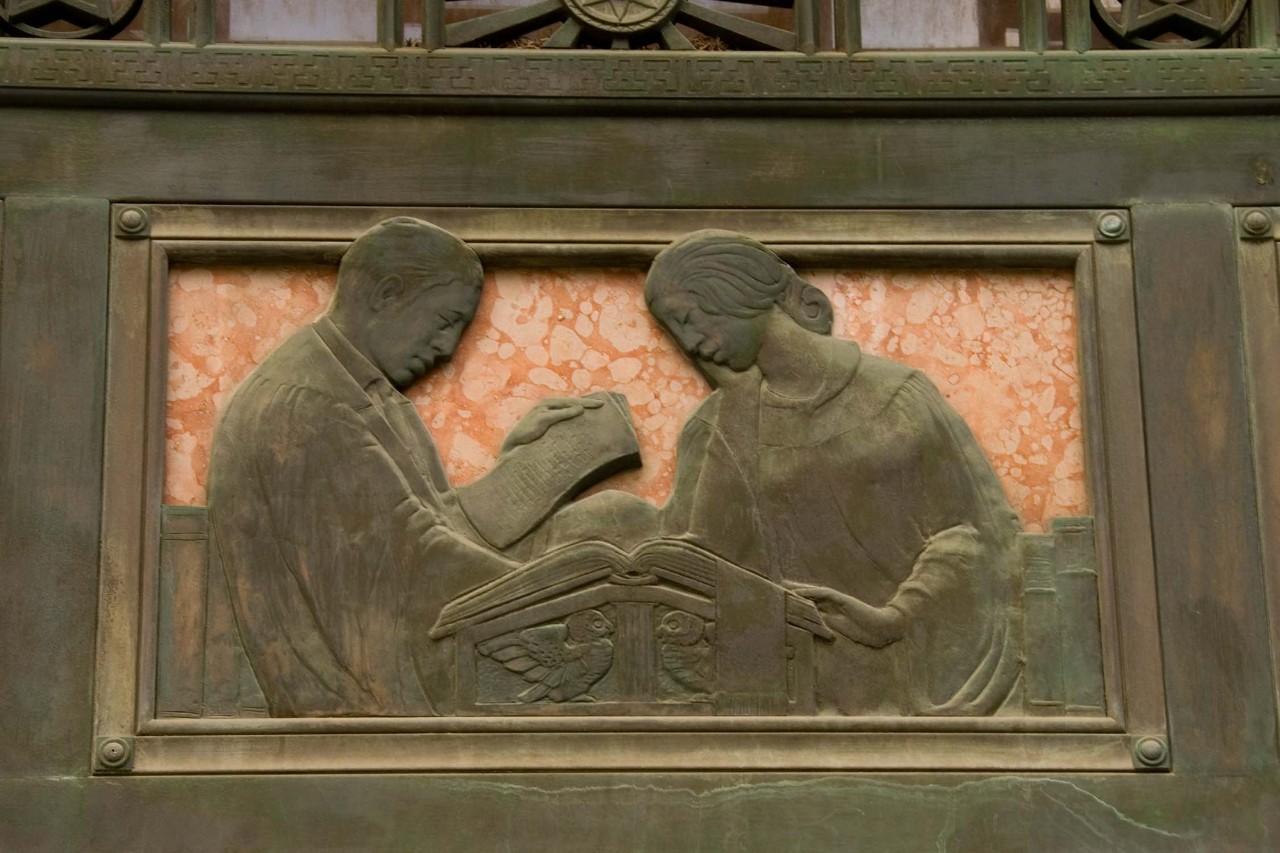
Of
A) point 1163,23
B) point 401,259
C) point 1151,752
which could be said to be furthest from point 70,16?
point 1151,752

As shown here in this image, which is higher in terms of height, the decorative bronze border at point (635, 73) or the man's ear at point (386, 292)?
the decorative bronze border at point (635, 73)

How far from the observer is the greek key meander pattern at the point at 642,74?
30.9 ft

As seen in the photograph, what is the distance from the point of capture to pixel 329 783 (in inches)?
345

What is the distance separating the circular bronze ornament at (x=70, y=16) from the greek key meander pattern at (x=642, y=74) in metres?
0.14

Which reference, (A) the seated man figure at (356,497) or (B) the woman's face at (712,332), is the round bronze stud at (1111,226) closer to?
(B) the woman's face at (712,332)

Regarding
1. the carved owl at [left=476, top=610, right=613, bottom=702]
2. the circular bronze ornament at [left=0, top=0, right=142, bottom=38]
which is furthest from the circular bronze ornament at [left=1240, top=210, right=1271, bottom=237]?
the circular bronze ornament at [left=0, top=0, right=142, bottom=38]

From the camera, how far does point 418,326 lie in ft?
30.2

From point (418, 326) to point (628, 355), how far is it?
760mm

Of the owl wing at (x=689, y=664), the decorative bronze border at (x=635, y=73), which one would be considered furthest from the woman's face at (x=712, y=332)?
the owl wing at (x=689, y=664)

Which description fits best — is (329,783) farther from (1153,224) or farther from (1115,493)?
(1153,224)

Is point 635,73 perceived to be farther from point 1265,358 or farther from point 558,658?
point 1265,358

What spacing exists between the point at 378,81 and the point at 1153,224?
2.87m

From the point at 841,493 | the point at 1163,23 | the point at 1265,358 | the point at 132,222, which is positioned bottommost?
the point at 841,493

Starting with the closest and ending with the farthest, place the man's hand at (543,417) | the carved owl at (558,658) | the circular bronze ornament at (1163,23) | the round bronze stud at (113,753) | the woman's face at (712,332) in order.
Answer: the round bronze stud at (113,753), the carved owl at (558,658), the man's hand at (543,417), the woman's face at (712,332), the circular bronze ornament at (1163,23)
